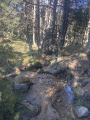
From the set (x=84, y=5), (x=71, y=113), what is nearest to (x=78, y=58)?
(x=71, y=113)

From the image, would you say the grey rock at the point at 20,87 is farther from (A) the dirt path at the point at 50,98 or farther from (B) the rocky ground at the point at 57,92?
(A) the dirt path at the point at 50,98

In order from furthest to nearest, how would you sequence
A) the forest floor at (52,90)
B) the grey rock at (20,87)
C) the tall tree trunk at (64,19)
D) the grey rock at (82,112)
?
the tall tree trunk at (64,19), the grey rock at (20,87), the forest floor at (52,90), the grey rock at (82,112)

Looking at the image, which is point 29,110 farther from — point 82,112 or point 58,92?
point 82,112

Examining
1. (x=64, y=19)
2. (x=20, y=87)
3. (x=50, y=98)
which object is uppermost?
(x=64, y=19)

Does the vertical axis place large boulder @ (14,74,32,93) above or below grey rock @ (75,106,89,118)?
above

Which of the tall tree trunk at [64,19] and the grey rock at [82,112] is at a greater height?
the tall tree trunk at [64,19]

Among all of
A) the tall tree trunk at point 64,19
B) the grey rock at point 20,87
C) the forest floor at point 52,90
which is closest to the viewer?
the forest floor at point 52,90

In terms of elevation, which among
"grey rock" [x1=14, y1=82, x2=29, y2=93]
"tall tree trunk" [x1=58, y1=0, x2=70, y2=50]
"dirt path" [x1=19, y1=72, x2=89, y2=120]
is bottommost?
"dirt path" [x1=19, y1=72, x2=89, y2=120]

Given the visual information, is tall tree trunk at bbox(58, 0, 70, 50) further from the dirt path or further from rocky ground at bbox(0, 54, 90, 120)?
the dirt path

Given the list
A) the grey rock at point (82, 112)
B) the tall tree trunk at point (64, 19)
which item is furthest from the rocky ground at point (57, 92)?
the tall tree trunk at point (64, 19)

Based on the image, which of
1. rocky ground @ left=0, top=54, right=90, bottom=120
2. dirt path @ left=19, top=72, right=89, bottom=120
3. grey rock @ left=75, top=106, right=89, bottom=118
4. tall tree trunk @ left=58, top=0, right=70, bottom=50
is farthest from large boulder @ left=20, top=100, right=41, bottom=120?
tall tree trunk @ left=58, top=0, right=70, bottom=50

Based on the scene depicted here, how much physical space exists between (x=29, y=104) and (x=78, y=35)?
1203cm

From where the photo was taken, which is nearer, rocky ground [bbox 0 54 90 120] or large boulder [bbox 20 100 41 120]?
large boulder [bbox 20 100 41 120]

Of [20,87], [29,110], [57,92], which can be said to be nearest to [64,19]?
[57,92]
